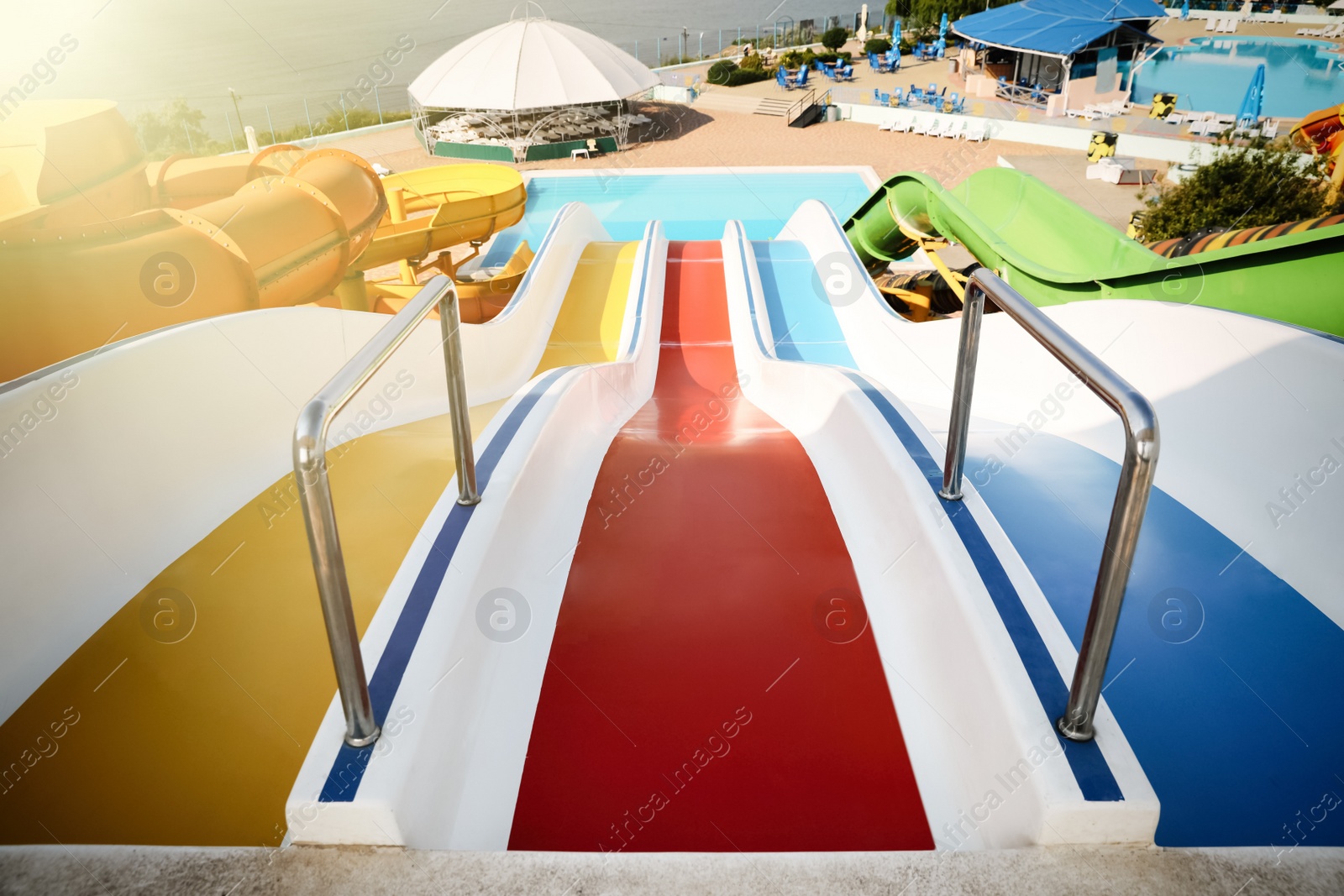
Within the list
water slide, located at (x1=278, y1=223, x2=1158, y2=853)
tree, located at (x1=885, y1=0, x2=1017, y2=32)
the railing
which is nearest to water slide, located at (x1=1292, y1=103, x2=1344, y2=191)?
the railing

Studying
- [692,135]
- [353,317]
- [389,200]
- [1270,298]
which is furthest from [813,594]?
[692,135]

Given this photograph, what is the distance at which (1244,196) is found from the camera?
32.0ft

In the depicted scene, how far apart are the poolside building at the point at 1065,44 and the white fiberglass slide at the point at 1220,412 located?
1880 cm

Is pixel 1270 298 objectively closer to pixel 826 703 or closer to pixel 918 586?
pixel 918 586

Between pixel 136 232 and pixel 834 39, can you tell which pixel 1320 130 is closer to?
pixel 136 232

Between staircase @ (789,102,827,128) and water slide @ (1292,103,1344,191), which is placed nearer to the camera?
water slide @ (1292,103,1344,191)

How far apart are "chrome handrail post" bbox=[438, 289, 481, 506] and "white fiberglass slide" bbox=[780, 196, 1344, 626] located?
208 centimetres

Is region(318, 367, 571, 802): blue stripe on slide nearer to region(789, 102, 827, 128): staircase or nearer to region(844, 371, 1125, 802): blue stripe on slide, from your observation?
region(844, 371, 1125, 802): blue stripe on slide

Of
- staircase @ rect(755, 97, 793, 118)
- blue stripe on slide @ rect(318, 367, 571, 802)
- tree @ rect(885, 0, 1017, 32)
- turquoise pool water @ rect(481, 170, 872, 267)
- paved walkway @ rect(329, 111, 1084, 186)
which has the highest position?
tree @ rect(885, 0, 1017, 32)

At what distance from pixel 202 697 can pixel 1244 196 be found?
38.4ft

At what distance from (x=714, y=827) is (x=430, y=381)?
2970mm

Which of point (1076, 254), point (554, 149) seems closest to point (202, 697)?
point (1076, 254)

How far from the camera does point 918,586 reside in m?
2.14

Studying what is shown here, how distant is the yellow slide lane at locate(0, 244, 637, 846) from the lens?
1685mm
